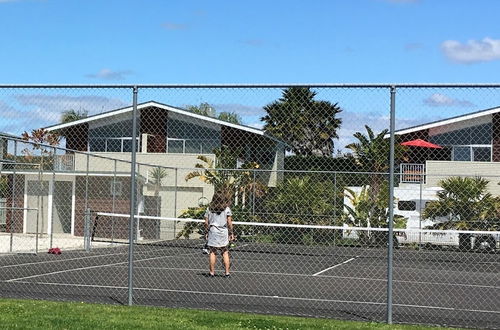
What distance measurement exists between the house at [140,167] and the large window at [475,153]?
20.9 feet

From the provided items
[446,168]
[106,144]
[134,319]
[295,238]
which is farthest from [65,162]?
[134,319]

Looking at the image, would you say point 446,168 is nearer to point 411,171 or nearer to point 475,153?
A: point 475,153

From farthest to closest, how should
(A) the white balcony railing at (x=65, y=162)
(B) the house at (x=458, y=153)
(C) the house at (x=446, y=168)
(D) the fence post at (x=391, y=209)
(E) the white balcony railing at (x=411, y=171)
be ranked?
(A) the white balcony railing at (x=65, y=162) < (E) the white balcony railing at (x=411, y=171) < (B) the house at (x=458, y=153) < (C) the house at (x=446, y=168) < (D) the fence post at (x=391, y=209)

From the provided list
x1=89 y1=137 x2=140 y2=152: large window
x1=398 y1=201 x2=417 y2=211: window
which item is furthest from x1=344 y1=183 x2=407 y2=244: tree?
x1=89 y1=137 x2=140 y2=152: large window

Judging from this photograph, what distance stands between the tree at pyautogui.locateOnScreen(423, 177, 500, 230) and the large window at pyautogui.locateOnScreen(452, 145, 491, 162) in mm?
1012

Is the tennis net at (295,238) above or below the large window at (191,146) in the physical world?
below

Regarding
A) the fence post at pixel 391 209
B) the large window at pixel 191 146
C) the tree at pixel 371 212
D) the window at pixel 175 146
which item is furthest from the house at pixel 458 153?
the fence post at pixel 391 209

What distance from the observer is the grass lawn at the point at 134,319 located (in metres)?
9.41

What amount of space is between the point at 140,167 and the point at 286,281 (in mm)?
16829

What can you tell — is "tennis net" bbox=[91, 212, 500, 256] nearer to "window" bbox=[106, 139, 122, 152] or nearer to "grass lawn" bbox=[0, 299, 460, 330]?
"window" bbox=[106, 139, 122, 152]

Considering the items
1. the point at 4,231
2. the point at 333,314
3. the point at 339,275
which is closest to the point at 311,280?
the point at 339,275

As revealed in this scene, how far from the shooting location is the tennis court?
1190cm

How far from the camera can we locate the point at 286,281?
1606 cm

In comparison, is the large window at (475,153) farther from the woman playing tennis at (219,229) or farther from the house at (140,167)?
the woman playing tennis at (219,229)
